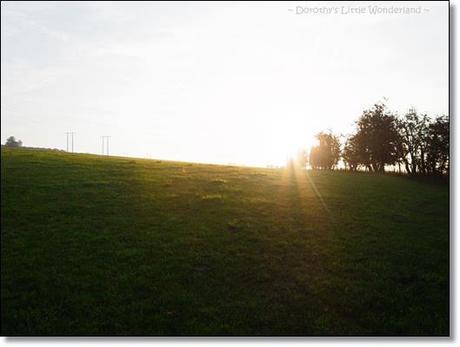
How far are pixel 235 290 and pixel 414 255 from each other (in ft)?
22.4

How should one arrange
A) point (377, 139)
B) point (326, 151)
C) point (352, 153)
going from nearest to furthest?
point (377, 139)
point (352, 153)
point (326, 151)

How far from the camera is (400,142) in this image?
35469 mm

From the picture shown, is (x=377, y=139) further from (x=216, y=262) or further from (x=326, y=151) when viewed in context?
(x=216, y=262)

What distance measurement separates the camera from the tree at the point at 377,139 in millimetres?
38844

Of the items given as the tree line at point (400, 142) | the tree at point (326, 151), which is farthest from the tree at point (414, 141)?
the tree at point (326, 151)

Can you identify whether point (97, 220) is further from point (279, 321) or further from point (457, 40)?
point (457, 40)

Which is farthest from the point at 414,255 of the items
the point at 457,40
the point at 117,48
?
the point at 117,48

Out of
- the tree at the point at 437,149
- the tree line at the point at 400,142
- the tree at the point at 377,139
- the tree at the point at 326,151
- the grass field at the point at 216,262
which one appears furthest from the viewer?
the tree at the point at 326,151

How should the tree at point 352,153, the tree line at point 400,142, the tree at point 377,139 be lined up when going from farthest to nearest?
the tree at point 352,153
the tree at point 377,139
the tree line at point 400,142

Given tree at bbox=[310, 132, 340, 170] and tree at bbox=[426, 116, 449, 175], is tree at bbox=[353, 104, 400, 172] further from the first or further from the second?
tree at bbox=[310, 132, 340, 170]

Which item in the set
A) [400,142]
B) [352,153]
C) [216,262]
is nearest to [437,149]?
[400,142]

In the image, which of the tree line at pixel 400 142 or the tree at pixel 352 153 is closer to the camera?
the tree line at pixel 400 142

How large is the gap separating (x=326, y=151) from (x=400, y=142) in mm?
40105

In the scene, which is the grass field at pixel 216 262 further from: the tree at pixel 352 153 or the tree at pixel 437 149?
the tree at pixel 352 153
